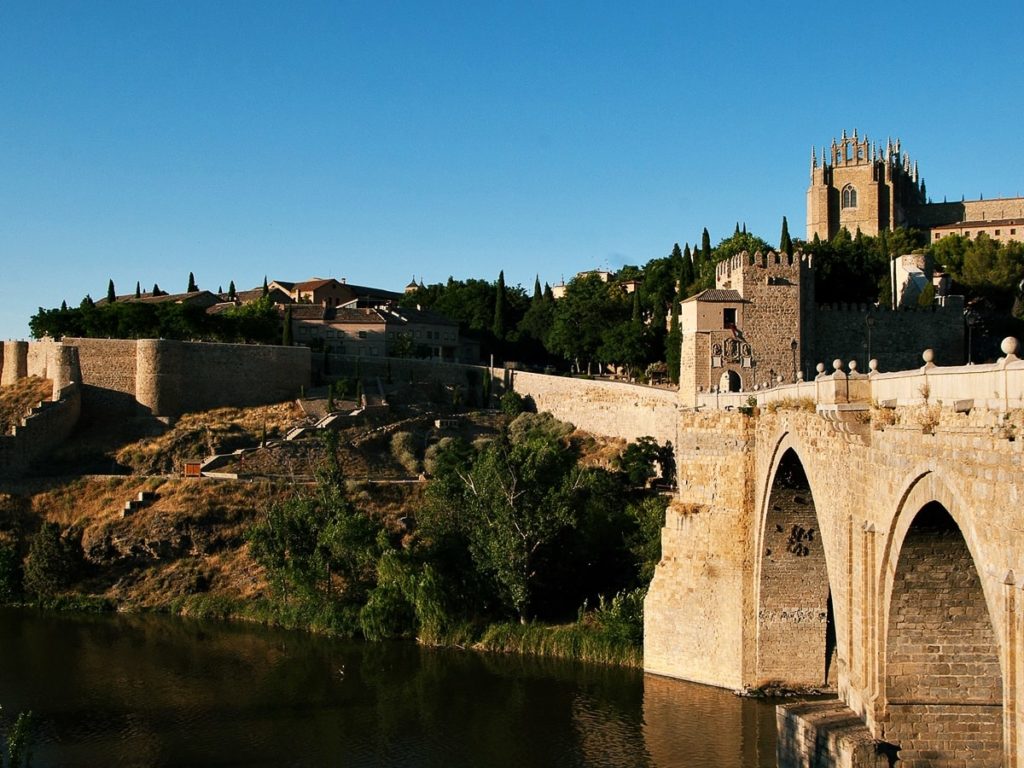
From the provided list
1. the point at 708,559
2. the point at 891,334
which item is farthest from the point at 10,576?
the point at 891,334

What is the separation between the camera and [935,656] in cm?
1109

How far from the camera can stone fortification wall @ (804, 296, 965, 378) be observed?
3512cm

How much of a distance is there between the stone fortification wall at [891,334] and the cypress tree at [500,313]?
95.6ft

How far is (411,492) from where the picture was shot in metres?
36.1

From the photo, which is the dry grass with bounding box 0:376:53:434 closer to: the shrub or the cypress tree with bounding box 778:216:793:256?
the shrub

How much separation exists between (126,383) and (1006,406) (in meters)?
42.8

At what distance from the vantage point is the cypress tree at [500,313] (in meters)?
62.7

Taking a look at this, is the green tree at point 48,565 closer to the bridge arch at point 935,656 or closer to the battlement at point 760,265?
the battlement at point 760,265

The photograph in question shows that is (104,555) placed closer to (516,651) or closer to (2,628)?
(2,628)

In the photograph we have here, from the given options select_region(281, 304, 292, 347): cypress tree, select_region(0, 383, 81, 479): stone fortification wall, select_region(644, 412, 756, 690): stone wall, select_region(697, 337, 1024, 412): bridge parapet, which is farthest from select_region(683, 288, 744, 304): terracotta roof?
select_region(0, 383, 81, 479): stone fortification wall

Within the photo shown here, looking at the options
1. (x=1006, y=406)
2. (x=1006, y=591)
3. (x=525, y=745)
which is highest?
(x=1006, y=406)

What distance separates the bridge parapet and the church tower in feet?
164

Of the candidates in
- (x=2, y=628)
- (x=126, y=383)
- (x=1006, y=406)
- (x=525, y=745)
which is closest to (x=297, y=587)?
(x=2, y=628)

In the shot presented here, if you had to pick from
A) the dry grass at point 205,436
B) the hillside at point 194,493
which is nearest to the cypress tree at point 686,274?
the hillside at point 194,493
